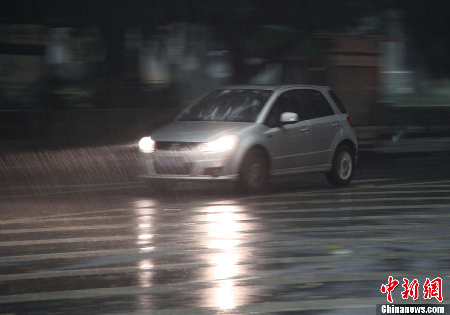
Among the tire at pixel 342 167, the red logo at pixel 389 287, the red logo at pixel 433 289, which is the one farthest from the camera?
the tire at pixel 342 167

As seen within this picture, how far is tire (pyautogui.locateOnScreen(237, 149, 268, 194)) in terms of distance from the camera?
46.9ft

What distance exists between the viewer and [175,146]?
14164 mm

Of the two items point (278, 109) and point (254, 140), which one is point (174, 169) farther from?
point (278, 109)

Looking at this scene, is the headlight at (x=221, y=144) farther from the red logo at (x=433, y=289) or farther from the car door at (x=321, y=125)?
the red logo at (x=433, y=289)

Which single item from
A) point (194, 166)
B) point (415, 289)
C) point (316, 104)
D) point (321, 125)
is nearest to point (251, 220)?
point (194, 166)

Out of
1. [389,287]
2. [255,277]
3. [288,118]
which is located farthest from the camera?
[288,118]

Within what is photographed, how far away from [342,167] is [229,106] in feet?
7.50

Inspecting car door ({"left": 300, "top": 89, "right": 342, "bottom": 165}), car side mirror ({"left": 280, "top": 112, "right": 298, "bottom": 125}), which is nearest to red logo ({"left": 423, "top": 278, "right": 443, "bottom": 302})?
car side mirror ({"left": 280, "top": 112, "right": 298, "bottom": 125})

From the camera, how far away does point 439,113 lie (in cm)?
2441

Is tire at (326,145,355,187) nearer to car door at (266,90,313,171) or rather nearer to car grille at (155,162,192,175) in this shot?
car door at (266,90,313,171)

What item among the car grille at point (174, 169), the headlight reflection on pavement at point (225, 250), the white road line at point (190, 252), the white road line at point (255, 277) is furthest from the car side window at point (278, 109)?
the white road line at point (255, 277)

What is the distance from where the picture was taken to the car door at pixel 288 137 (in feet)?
48.9

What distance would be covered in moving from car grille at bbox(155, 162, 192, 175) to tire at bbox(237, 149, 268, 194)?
75 centimetres

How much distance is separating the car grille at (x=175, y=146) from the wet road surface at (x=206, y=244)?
69cm
